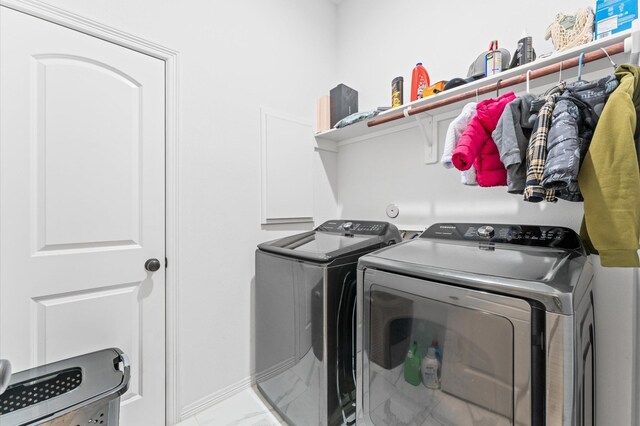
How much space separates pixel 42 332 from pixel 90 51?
4.52 ft

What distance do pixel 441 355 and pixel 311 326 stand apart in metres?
0.65

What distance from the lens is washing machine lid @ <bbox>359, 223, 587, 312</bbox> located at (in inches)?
31.9

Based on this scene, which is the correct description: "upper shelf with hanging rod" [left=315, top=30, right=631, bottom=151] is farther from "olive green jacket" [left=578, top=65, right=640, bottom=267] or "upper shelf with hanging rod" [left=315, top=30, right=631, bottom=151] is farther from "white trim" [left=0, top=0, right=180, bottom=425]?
"white trim" [left=0, top=0, right=180, bottom=425]

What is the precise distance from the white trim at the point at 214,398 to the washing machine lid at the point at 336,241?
972 mm

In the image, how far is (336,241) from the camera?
1.77m

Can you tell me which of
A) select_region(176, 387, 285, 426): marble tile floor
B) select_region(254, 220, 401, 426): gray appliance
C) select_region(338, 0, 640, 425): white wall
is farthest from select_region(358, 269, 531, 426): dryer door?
select_region(338, 0, 640, 425): white wall

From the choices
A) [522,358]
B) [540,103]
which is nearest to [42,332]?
[522,358]

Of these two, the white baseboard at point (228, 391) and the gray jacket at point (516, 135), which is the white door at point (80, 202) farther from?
the gray jacket at point (516, 135)

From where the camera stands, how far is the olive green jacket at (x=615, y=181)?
85 cm

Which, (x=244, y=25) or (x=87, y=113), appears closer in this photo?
(x=87, y=113)

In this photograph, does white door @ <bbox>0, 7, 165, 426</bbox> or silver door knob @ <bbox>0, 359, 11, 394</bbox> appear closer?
silver door knob @ <bbox>0, 359, 11, 394</bbox>

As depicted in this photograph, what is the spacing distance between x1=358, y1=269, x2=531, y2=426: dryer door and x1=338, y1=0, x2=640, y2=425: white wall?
851mm

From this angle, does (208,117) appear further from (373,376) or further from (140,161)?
(373,376)

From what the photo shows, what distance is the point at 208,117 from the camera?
177 centimetres
